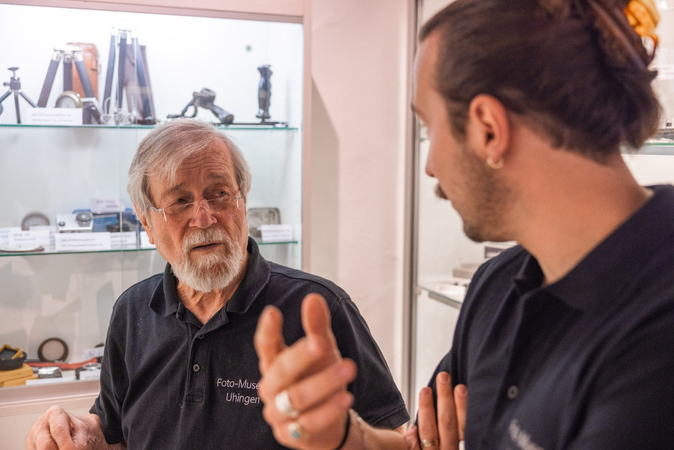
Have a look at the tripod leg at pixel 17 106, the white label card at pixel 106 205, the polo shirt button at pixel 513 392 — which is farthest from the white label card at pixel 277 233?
the polo shirt button at pixel 513 392

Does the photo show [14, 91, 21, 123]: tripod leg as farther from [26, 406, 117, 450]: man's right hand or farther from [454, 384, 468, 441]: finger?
[454, 384, 468, 441]: finger

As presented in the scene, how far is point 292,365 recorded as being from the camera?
25.6 inches

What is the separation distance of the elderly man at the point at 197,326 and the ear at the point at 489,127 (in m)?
0.83

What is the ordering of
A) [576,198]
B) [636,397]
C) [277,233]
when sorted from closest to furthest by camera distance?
[636,397], [576,198], [277,233]

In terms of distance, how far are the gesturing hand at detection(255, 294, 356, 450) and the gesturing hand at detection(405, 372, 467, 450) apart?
393 mm

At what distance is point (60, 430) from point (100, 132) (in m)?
1.42

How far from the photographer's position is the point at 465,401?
3.27 feet

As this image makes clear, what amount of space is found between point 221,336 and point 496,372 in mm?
836

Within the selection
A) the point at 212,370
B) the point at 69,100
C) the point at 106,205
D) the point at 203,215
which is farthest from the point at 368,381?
the point at 69,100

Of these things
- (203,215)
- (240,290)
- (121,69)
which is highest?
(121,69)

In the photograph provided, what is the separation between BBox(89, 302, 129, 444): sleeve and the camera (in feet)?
5.37

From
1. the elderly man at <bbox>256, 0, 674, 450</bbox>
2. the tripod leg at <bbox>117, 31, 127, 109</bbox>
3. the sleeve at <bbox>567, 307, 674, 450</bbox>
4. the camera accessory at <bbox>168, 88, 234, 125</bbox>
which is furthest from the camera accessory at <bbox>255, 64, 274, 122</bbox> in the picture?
the sleeve at <bbox>567, 307, 674, 450</bbox>

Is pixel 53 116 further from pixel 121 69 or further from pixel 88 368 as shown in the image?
pixel 88 368

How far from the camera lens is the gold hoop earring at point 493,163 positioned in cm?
78
